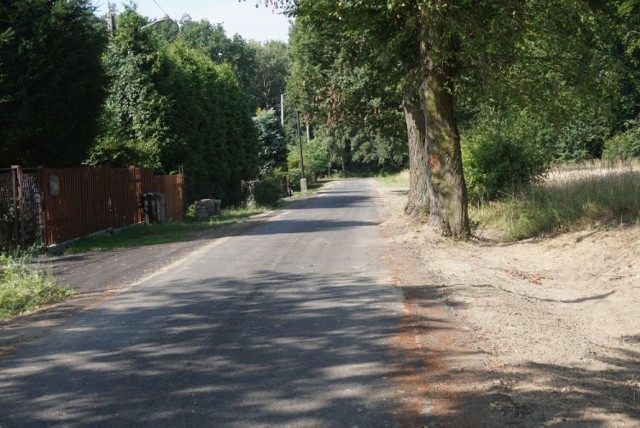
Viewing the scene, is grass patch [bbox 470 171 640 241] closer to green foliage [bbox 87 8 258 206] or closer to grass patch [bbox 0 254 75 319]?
grass patch [bbox 0 254 75 319]

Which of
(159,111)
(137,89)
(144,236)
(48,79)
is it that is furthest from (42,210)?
(137,89)

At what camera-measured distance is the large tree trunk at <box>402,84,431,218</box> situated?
20.5m

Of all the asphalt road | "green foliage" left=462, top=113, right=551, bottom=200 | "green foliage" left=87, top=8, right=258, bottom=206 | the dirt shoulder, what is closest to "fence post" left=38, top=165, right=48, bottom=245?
"green foliage" left=87, top=8, right=258, bottom=206

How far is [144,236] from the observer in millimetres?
21719

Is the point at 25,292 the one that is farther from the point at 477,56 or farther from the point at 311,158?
the point at 311,158

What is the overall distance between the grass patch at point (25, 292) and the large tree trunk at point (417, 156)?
1168 cm

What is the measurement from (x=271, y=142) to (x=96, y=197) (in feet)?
132

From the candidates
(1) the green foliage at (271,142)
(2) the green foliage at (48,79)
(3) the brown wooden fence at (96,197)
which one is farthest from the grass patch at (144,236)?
(1) the green foliage at (271,142)

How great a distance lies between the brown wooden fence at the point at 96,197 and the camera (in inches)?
722

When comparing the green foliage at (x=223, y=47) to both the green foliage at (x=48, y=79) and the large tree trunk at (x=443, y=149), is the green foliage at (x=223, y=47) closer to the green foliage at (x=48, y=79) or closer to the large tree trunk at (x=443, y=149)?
the green foliage at (x=48, y=79)

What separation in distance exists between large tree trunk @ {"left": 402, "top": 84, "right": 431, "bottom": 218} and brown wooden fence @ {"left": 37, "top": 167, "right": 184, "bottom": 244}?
9.65 meters

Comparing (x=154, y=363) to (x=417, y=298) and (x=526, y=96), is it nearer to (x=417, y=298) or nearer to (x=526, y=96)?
(x=417, y=298)

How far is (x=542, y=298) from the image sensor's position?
10.7 m

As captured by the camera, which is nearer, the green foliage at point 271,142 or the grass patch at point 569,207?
the grass patch at point 569,207
